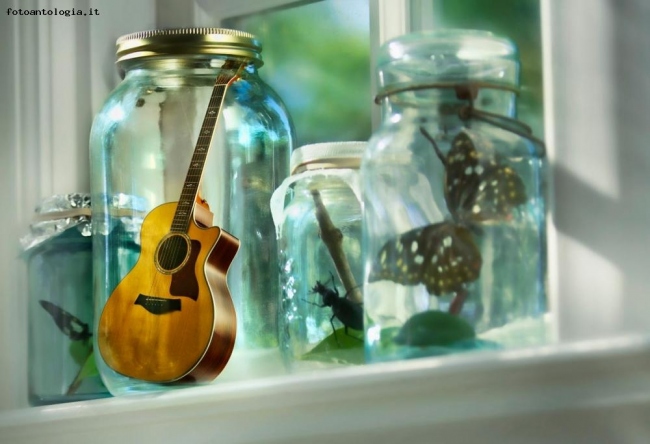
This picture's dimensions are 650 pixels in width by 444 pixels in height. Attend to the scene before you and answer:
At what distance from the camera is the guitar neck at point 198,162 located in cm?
104

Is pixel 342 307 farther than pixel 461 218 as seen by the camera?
Yes

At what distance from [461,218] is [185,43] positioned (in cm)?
44

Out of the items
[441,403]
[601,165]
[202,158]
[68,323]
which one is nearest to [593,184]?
[601,165]

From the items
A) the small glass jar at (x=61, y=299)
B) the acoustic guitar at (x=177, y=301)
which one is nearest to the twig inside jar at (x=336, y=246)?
the acoustic guitar at (x=177, y=301)

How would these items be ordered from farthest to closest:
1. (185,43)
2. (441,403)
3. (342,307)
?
(185,43)
(342,307)
(441,403)

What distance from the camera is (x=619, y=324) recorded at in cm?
80

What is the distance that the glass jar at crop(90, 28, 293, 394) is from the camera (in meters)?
1.09

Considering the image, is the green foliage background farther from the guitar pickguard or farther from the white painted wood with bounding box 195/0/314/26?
the guitar pickguard

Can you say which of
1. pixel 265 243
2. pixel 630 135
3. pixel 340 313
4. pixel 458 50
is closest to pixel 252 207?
pixel 265 243

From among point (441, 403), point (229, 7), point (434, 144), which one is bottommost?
point (441, 403)

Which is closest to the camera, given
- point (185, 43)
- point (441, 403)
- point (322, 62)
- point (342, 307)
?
point (441, 403)

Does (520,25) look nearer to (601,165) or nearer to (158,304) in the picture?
(601,165)

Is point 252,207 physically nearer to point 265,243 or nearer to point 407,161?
point 265,243

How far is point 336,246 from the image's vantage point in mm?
1017
